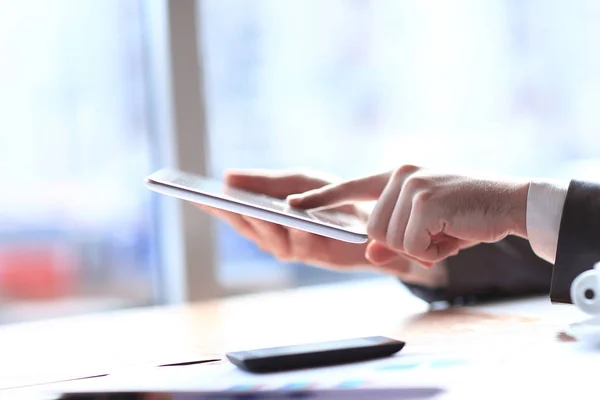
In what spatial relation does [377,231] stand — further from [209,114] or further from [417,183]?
[209,114]

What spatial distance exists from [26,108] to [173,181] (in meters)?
1.09

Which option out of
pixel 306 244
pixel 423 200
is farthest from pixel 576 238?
pixel 306 244

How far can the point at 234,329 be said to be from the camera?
1.10 meters

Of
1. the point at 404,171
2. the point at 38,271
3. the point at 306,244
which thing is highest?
the point at 404,171

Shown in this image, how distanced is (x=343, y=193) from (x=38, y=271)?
1136 mm

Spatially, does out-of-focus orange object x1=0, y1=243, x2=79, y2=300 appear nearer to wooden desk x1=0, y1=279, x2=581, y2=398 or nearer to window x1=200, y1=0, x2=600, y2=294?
window x1=200, y1=0, x2=600, y2=294

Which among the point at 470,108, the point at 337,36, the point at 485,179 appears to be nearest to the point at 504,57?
the point at 470,108

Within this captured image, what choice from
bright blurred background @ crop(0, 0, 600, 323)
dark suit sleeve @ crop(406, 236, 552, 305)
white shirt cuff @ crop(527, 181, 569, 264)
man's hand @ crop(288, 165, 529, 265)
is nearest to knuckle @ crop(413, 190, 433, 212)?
man's hand @ crop(288, 165, 529, 265)

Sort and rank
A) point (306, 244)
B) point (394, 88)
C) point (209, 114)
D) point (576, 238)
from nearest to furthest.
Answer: point (576, 238) → point (306, 244) → point (209, 114) → point (394, 88)

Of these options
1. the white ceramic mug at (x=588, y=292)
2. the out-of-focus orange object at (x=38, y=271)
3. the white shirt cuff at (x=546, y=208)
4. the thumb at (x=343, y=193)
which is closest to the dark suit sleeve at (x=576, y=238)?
the white shirt cuff at (x=546, y=208)

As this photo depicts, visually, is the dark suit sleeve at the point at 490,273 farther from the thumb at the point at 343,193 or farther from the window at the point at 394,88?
the window at the point at 394,88

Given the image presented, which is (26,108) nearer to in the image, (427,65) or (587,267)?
(427,65)

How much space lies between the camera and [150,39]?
6.38 ft

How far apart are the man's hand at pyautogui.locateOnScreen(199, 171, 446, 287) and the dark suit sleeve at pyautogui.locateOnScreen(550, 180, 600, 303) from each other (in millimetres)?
351
